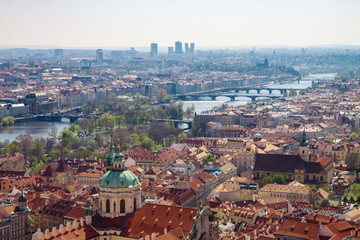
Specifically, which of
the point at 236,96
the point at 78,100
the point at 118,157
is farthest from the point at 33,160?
the point at 236,96

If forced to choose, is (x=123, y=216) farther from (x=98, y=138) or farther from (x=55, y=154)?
(x=98, y=138)

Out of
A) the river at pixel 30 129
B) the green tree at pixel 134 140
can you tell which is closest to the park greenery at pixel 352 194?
the green tree at pixel 134 140

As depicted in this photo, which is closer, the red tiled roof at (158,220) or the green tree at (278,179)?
the red tiled roof at (158,220)

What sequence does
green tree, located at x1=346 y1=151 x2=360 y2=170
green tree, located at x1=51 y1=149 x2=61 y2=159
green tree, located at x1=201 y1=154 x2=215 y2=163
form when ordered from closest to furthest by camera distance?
green tree, located at x1=201 y1=154 x2=215 y2=163, green tree, located at x1=346 y1=151 x2=360 y2=170, green tree, located at x1=51 y1=149 x2=61 y2=159

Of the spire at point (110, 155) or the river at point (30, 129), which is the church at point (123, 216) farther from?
the river at point (30, 129)

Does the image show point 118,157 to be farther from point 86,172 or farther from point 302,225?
point 86,172

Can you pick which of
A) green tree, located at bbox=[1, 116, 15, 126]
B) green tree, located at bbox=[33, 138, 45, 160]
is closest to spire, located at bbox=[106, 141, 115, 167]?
green tree, located at bbox=[33, 138, 45, 160]

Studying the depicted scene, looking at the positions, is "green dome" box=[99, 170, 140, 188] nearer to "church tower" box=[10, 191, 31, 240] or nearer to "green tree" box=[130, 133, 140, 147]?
"church tower" box=[10, 191, 31, 240]
